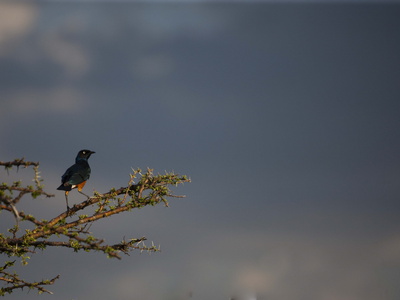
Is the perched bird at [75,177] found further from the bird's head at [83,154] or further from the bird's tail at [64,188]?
the bird's head at [83,154]

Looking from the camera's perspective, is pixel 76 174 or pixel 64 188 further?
pixel 76 174

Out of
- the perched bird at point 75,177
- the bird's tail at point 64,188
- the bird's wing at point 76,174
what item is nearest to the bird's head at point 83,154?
the perched bird at point 75,177

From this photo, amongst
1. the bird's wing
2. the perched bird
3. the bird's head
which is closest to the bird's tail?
the perched bird

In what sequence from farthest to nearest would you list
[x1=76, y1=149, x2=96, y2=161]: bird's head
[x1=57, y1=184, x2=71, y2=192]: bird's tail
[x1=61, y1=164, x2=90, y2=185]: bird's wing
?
[x1=76, y1=149, x2=96, y2=161]: bird's head → [x1=61, y1=164, x2=90, y2=185]: bird's wing → [x1=57, y1=184, x2=71, y2=192]: bird's tail

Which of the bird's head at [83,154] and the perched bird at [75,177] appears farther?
the bird's head at [83,154]

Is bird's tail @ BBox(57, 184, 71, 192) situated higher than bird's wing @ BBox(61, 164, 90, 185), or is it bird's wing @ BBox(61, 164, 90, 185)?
bird's wing @ BBox(61, 164, 90, 185)

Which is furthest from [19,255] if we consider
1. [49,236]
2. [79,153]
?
[79,153]

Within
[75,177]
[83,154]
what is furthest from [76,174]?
[83,154]

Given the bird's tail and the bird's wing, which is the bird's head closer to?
the bird's wing

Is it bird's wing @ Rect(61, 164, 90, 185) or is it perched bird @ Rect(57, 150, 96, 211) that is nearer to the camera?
perched bird @ Rect(57, 150, 96, 211)

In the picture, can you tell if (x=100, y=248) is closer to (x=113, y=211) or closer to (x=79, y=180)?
(x=113, y=211)

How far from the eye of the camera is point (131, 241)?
440 inches

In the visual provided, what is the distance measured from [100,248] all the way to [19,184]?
2.01 metres

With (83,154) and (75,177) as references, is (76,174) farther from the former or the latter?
(83,154)
